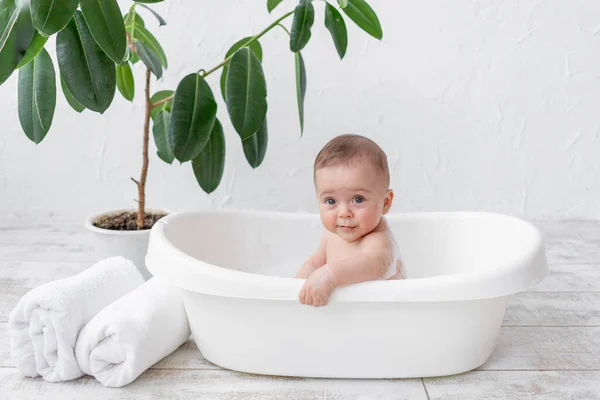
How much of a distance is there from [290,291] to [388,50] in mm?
1264

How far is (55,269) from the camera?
186cm

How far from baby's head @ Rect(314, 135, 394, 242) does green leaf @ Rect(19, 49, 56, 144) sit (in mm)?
579

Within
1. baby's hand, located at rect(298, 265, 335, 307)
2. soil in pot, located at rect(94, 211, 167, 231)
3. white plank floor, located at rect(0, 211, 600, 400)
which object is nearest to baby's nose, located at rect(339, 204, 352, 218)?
baby's hand, located at rect(298, 265, 335, 307)

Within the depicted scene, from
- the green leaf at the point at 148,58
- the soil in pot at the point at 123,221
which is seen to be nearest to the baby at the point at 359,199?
the green leaf at the point at 148,58

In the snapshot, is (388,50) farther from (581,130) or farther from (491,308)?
(491,308)

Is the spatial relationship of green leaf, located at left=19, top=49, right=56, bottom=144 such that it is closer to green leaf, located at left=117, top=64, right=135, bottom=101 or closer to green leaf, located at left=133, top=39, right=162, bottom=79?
green leaf, located at left=133, top=39, right=162, bottom=79

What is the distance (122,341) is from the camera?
122 cm

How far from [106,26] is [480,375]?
0.91 metres

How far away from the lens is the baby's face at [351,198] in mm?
1256

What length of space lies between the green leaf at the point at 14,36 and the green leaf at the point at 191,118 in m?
0.36

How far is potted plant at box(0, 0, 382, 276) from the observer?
4.15 feet

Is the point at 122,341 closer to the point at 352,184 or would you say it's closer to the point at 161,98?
the point at 352,184

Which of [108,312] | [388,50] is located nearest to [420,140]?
[388,50]

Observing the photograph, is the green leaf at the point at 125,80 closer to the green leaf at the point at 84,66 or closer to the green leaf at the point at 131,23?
the green leaf at the point at 131,23
